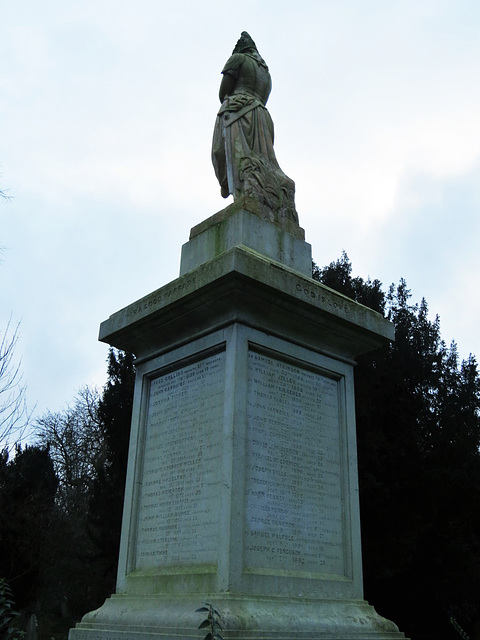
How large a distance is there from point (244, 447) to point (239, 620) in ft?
4.29

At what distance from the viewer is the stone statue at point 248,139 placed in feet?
23.0

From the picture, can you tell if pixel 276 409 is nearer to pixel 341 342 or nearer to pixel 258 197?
pixel 341 342

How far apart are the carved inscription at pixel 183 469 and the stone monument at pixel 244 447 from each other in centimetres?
2

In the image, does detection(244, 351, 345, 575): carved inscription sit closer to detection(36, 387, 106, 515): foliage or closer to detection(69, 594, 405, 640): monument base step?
detection(69, 594, 405, 640): monument base step

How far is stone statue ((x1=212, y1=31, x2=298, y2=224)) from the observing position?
23.0 feet

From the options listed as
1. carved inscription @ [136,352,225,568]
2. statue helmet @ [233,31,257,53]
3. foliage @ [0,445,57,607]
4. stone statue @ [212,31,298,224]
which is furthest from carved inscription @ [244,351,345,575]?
foliage @ [0,445,57,607]

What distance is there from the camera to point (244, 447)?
5293 millimetres

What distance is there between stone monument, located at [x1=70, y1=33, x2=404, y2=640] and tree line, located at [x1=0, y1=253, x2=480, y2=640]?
43.1 ft

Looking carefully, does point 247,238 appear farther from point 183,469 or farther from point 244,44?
point 244,44

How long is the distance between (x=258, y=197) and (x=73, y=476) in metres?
31.4

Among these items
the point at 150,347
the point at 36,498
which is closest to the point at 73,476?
the point at 36,498

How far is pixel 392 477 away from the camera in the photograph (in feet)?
64.8

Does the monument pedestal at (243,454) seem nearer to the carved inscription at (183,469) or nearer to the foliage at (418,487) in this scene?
the carved inscription at (183,469)

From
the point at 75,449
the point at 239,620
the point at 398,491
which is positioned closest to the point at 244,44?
the point at 239,620
